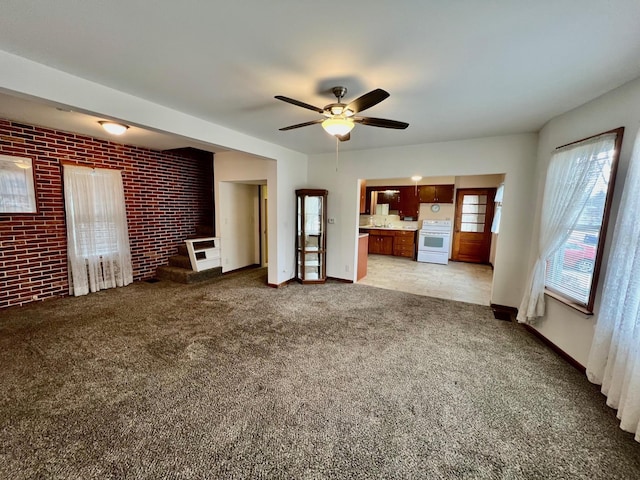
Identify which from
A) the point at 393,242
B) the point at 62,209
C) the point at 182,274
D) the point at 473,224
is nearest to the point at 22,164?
the point at 62,209

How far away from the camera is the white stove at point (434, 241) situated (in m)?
7.01

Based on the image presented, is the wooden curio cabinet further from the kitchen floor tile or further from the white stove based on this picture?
the white stove

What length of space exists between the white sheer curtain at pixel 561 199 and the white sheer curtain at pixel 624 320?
22.8 inches

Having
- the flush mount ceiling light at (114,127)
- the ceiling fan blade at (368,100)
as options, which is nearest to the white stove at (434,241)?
the ceiling fan blade at (368,100)

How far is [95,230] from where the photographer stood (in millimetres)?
4301

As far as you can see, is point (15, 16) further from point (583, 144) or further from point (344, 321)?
point (583, 144)

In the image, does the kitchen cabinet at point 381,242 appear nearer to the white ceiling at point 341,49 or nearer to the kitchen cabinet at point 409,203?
the kitchen cabinet at point 409,203

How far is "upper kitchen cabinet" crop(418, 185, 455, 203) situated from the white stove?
604 millimetres

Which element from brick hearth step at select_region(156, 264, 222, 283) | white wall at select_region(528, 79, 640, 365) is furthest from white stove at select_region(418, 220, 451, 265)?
brick hearth step at select_region(156, 264, 222, 283)

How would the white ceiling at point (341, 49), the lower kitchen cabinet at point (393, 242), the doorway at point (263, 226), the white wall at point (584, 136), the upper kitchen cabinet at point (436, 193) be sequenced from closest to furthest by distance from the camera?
the white ceiling at point (341, 49) < the white wall at point (584, 136) < the doorway at point (263, 226) < the upper kitchen cabinet at point (436, 193) < the lower kitchen cabinet at point (393, 242)

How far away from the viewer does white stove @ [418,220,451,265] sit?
7008 mm

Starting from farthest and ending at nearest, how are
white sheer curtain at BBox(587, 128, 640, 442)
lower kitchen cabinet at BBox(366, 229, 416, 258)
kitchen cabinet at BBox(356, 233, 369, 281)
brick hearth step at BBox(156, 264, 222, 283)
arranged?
lower kitchen cabinet at BBox(366, 229, 416, 258), kitchen cabinet at BBox(356, 233, 369, 281), brick hearth step at BBox(156, 264, 222, 283), white sheer curtain at BBox(587, 128, 640, 442)

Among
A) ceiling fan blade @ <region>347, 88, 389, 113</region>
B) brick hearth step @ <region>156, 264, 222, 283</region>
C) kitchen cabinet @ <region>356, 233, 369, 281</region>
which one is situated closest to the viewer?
ceiling fan blade @ <region>347, 88, 389, 113</region>

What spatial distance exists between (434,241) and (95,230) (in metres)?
7.44
